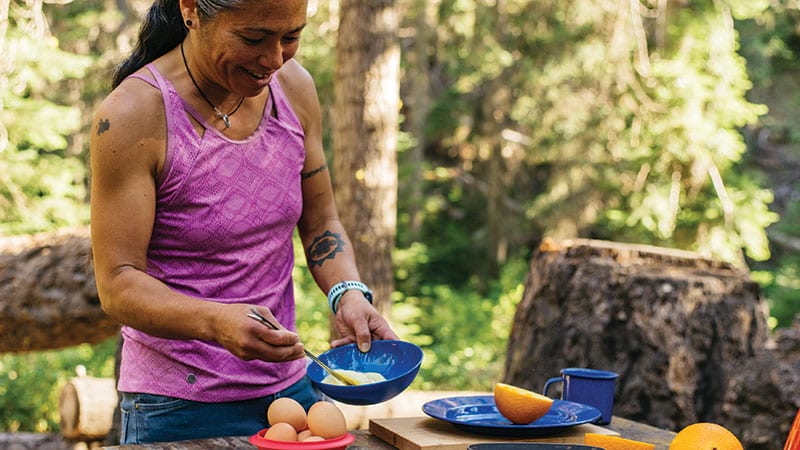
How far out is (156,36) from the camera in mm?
1856

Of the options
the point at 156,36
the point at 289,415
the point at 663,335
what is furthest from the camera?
the point at 663,335

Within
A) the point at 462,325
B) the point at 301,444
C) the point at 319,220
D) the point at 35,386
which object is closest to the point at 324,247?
the point at 319,220

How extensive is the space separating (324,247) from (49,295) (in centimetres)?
269

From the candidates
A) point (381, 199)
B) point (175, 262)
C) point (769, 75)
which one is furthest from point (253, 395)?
point (769, 75)

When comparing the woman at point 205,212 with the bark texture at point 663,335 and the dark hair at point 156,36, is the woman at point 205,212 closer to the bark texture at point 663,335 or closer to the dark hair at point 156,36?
the dark hair at point 156,36

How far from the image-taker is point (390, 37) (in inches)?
211

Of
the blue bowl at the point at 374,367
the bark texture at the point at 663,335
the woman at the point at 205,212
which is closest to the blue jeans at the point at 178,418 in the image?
the woman at the point at 205,212

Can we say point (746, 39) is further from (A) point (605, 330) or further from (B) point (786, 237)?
(A) point (605, 330)

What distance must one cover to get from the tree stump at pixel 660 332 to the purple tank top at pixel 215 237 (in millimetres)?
2307

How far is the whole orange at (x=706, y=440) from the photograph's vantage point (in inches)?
57.8

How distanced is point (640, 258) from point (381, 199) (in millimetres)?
1682

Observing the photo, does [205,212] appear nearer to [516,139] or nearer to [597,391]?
[597,391]

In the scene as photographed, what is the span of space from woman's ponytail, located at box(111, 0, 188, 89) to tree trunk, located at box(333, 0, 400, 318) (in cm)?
345

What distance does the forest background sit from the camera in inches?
307
